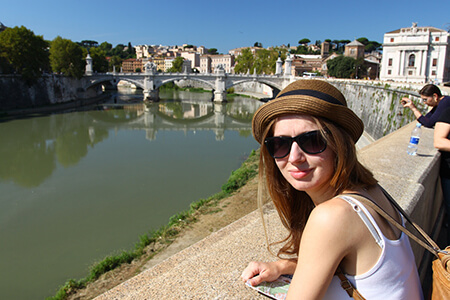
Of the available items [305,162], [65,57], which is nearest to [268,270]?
[305,162]

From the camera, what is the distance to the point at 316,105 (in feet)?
2.77

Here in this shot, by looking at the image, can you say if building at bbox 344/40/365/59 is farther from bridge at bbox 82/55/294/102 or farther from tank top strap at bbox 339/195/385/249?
tank top strap at bbox 339/195/385/249

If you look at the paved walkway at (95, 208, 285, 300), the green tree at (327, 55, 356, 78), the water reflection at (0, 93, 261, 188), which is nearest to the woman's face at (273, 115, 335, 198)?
the paved walkway at (95, 208, 285, 300)

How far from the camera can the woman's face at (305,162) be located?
897 mm

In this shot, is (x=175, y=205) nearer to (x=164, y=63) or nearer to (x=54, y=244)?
(x=54, y=244)

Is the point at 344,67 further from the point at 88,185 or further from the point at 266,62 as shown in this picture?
the point at 88,185

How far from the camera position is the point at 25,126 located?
1589cm

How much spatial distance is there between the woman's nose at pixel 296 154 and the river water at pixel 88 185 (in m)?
4.18

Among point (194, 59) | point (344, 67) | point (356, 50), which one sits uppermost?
point (194, 59)

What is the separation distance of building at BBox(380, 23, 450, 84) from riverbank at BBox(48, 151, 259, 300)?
26529 millimetres

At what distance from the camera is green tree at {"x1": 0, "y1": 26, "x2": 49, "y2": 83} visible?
1905 cm

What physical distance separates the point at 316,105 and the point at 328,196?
0.84ft

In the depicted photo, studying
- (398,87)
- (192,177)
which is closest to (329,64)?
(398,87)

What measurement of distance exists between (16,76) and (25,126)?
6.39 meters
